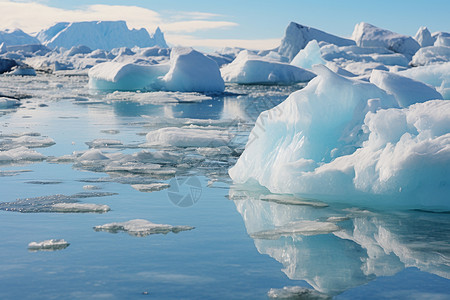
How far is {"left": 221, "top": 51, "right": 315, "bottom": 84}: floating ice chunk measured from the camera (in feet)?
92.5

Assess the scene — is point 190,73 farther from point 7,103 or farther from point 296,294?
point 296,294

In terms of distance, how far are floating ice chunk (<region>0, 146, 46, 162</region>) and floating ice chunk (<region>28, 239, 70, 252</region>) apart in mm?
3745

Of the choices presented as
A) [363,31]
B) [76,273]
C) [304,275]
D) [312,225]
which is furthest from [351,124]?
[363,31]

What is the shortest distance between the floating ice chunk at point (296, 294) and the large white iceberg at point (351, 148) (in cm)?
193

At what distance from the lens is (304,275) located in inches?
128

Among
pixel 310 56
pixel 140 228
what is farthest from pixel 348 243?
pixel 310 56

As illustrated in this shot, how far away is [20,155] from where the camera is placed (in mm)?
7410

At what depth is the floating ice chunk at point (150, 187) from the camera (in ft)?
18.3

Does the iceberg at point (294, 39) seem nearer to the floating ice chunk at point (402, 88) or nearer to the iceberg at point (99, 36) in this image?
the floating ice chunk at point (402, 88)

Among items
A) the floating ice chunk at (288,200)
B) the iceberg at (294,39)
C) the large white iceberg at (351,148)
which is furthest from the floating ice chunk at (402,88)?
the iceberg at (294,39)

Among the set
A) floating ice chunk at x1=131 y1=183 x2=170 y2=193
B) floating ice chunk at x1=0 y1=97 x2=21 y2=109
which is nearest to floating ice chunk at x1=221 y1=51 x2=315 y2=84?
floating ice chunk at x1=0 y1=97 x2=21 y2=109

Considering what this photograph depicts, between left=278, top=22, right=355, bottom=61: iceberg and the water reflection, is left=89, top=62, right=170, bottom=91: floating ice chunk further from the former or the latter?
left=278, top=22, right=355, bottom=61: iceberg

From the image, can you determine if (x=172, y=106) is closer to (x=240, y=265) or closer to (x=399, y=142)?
(x=399, y=142)

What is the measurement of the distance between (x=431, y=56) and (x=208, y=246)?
36.9m
